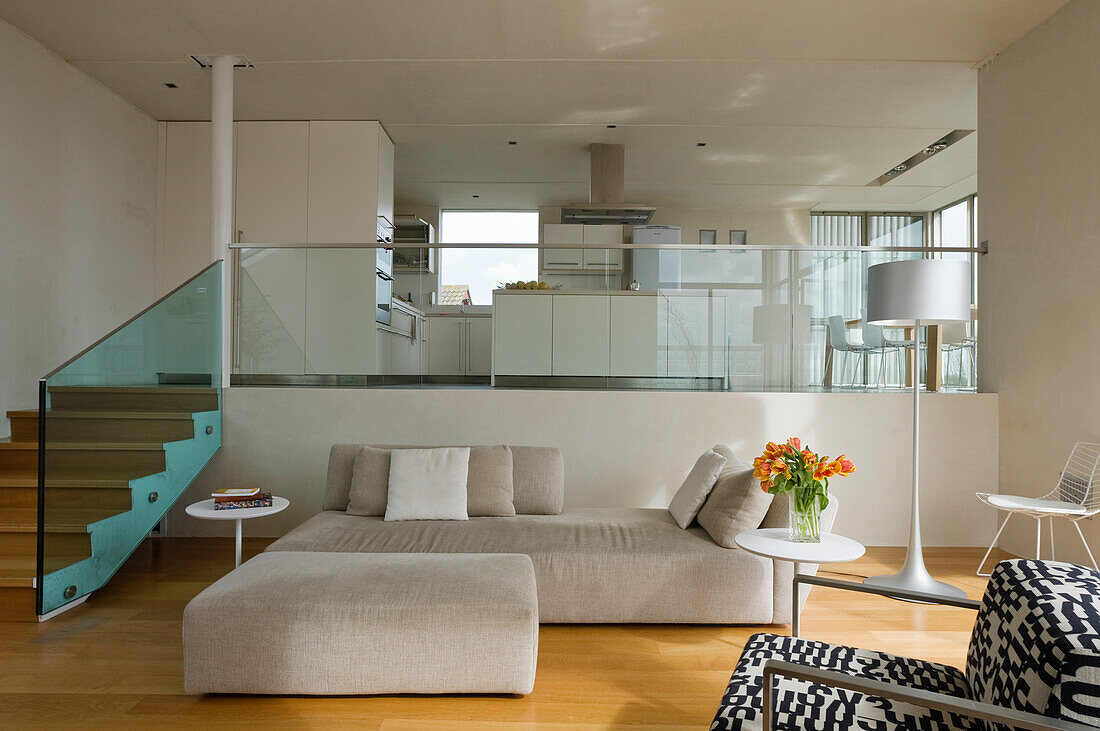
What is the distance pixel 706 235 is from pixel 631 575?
868cm

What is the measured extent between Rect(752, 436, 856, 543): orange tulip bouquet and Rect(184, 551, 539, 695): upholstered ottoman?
1.09 m

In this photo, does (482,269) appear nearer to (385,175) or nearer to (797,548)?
(385,175)

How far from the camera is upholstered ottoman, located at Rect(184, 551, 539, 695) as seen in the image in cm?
251

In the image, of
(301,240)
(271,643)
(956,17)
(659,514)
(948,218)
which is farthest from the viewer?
(948,218)

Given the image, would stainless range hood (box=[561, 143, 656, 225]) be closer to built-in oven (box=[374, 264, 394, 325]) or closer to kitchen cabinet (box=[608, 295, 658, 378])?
kitchen cabinet (box=[608, 295, 658, 378])

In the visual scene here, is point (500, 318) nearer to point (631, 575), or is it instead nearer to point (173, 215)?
point (631, 575)

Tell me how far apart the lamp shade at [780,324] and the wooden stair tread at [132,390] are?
3.74 metres

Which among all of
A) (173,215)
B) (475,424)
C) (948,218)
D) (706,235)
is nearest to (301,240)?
(173,215)

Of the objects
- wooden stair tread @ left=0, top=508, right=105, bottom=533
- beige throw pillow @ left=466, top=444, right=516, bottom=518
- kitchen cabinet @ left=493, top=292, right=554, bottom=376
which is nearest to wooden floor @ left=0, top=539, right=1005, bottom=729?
wooden stair tread @ left=0, top=508, right=105, bottom=533

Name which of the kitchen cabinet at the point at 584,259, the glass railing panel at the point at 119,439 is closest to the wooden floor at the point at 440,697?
the glass railing panel at the point at 119,439

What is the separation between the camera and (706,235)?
36.7 ft

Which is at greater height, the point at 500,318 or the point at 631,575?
the point at 500,318

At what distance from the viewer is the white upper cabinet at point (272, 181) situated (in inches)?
273

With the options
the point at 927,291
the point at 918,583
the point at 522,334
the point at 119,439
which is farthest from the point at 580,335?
the point at 119,439
